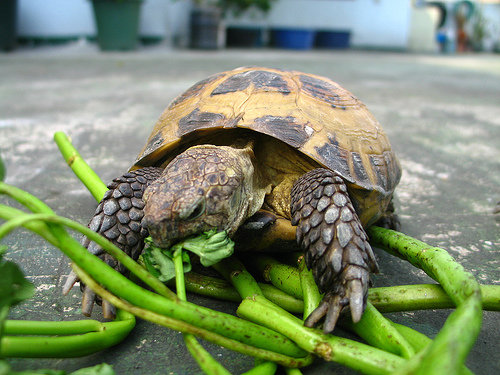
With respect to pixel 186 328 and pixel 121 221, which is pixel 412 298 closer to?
pixel 186 328

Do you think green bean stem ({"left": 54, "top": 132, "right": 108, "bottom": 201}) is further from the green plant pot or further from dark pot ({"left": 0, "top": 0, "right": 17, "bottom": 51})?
the green plant pot

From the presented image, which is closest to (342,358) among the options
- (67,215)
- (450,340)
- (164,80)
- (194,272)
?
(450,340)

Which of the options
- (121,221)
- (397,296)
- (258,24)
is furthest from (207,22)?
(397,296)

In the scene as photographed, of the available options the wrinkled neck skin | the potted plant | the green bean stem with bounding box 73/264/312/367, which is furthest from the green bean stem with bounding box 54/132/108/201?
the potted plant

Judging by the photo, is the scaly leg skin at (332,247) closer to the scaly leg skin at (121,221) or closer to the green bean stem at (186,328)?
the green bean stem at (186,328)

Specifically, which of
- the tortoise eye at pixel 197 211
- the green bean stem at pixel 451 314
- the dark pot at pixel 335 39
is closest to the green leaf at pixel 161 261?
the tortoise eye at pixel 197 211
